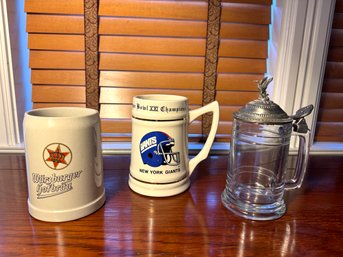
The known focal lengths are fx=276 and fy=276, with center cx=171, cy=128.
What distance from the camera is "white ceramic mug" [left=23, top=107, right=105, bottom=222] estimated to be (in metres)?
0.45

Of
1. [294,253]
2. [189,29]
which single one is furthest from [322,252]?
[189,29]

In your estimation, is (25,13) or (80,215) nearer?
(80,215)

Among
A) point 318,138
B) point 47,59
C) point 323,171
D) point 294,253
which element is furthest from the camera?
point 318,138

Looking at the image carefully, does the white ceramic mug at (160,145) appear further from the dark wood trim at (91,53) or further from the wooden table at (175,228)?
the dark wood trim at (91,53)

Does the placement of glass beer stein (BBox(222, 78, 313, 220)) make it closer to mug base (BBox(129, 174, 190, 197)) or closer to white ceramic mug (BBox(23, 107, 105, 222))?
mug base (BBox(129, 174, 190, 197))

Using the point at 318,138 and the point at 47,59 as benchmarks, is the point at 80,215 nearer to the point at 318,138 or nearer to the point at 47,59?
the point at 47,59

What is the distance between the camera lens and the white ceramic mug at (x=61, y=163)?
45 cm

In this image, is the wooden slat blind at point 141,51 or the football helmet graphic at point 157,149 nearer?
the football helmet graphic at point 157,149

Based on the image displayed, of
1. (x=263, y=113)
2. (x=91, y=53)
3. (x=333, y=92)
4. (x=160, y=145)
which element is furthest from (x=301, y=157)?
(x=91, y=53)

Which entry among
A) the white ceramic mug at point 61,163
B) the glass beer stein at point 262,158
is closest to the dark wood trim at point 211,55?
the glass beer stein at point 262,158

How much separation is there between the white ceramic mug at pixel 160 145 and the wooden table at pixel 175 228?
3 cm

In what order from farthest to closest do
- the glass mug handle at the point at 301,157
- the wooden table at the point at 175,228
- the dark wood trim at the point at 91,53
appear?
the dark wood trim at the point at 91,53 < the glass mug handle at the point at 301,157 < the wooden table at the point at 175,228

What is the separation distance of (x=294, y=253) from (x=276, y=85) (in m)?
0.64

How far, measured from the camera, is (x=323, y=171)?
78 centimetres
